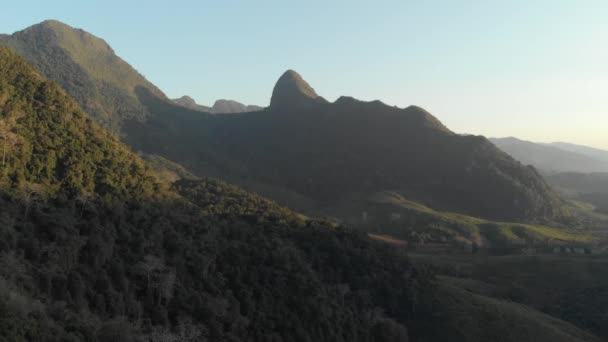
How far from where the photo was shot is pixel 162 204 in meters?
59.9

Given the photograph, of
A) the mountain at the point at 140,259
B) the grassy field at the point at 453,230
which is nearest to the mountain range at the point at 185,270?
the mountain at the point at 140,259

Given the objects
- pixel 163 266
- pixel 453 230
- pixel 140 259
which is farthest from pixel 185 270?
pixel 453 230

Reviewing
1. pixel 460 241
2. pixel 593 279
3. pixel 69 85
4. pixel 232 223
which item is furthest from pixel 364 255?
pixel 69 85

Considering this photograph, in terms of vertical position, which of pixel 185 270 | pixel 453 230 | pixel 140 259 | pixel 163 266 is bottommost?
pixel 453 230

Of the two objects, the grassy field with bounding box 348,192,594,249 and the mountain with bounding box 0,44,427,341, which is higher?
the mountain with bounding box 0,44,427,341

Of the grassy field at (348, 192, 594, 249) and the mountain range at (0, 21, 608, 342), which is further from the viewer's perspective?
the grassy field at (348, 192, 594, 249)

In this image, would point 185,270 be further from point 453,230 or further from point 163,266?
point 453,230

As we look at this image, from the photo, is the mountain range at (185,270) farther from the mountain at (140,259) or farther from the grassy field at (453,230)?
the grassy field at (453,230)

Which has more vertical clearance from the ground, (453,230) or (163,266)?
(163,266)

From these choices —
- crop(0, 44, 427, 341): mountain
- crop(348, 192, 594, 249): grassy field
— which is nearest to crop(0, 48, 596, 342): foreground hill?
crop(0, 44, 427, 341): mountain

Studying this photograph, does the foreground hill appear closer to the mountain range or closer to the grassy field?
the mountain range

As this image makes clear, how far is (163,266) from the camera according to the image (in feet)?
149

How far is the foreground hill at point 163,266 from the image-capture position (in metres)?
35.7

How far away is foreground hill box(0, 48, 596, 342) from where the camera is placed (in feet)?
117
